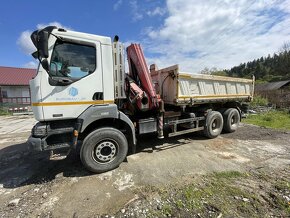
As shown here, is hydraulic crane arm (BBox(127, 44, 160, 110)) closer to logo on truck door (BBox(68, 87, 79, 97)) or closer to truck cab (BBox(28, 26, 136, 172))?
truck cab (BBox(28, 26, 136, 172))

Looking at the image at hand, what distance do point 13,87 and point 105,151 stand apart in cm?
2296

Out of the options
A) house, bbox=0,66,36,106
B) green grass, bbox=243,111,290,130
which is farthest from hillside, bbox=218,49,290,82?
house, bbox=0,66,36,106

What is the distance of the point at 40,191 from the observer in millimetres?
3191

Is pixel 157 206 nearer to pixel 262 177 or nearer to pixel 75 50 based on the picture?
pixel 262 177

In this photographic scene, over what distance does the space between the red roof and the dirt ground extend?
18481mm

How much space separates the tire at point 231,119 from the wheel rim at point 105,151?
4.82 metres

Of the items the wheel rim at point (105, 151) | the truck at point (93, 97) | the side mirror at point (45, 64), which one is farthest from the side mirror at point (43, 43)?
the wheel rim at point (105, 151)

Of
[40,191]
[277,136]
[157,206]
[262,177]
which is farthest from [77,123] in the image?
[277,136]

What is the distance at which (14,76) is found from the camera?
2116 cm

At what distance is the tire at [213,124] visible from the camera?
19.8 ft

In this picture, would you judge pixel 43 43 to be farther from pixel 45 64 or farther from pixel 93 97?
pixel 93 97

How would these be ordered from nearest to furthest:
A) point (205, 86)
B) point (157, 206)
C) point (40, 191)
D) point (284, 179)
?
point (157, 206) → point (40, 191) → point (284, 179) → point (205, 86)

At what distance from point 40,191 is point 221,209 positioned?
125 inches

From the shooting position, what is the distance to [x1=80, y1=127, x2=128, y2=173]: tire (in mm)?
3631
